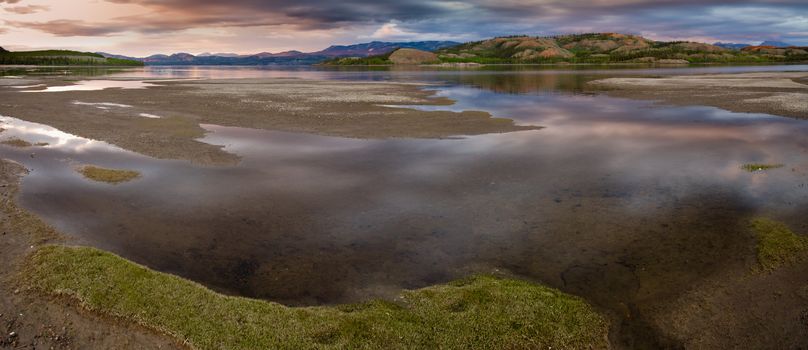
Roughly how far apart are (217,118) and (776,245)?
4525cm

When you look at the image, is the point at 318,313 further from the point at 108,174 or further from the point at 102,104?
the point at 102,104

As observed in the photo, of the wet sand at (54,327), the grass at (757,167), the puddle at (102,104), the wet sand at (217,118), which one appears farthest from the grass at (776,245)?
the puddle at (102,104)

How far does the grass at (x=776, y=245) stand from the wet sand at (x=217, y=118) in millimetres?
23335

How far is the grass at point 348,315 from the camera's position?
11.6 metres

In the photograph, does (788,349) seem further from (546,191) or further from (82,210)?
(82,210)

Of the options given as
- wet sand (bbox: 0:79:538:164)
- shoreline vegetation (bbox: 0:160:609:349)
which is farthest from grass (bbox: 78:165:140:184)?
shoreline vegetation (bbox: 0:160:609:349)

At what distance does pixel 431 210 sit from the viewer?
20938mm

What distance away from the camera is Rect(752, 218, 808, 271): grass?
51.6 feet

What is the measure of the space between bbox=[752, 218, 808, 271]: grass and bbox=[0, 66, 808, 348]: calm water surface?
575mm

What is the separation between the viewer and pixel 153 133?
3928 cm

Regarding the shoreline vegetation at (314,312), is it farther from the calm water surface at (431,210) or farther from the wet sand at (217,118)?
the wet sand at (217,118)

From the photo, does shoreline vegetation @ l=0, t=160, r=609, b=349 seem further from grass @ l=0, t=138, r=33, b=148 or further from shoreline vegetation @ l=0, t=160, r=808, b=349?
grass @ l=0, t=138, r=33, b=148

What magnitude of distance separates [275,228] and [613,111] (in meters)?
46.6

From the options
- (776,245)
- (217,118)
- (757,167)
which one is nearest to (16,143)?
(217,118)
